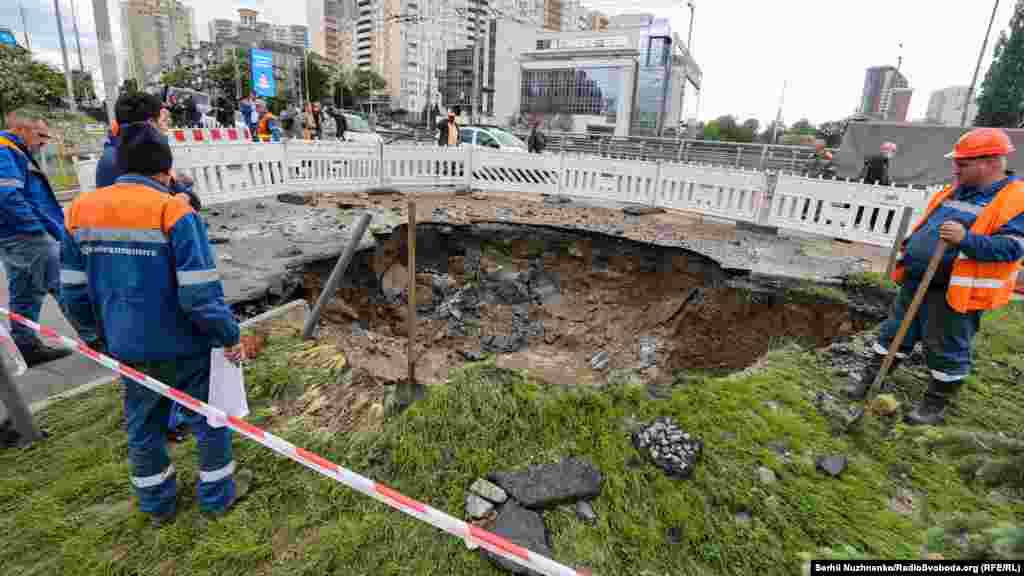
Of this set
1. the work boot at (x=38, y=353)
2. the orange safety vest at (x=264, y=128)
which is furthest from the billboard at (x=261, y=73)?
the work boot at (x=38, y=353)

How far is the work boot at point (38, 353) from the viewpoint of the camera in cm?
379

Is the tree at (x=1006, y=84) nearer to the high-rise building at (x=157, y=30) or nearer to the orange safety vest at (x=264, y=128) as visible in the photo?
the orange safety vest at (x=264, y=128)

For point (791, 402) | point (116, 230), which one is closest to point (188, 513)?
point (116, 230)

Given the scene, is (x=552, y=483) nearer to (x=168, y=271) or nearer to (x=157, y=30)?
(x=168, y=271)

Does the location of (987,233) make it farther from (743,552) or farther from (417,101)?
(417,101)

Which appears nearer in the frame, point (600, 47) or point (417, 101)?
point (600, 47)

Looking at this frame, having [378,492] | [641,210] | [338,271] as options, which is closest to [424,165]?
[641,210]

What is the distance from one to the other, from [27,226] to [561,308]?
20.8 feet

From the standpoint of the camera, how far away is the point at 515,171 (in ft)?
40.3

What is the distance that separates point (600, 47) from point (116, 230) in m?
78.9

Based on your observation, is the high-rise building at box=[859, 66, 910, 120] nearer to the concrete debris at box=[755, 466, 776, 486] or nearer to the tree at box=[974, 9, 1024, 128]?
the tree at box=[974, 9, 1024, 128]

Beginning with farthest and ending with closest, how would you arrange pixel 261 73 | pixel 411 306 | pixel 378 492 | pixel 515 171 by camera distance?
pixel 261 73
pixel 515 171
pixel 411 306
pixel 378 492

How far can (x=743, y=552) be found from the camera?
7.90ft

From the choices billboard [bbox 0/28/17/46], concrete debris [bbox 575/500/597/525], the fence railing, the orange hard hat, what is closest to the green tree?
the fence railing
